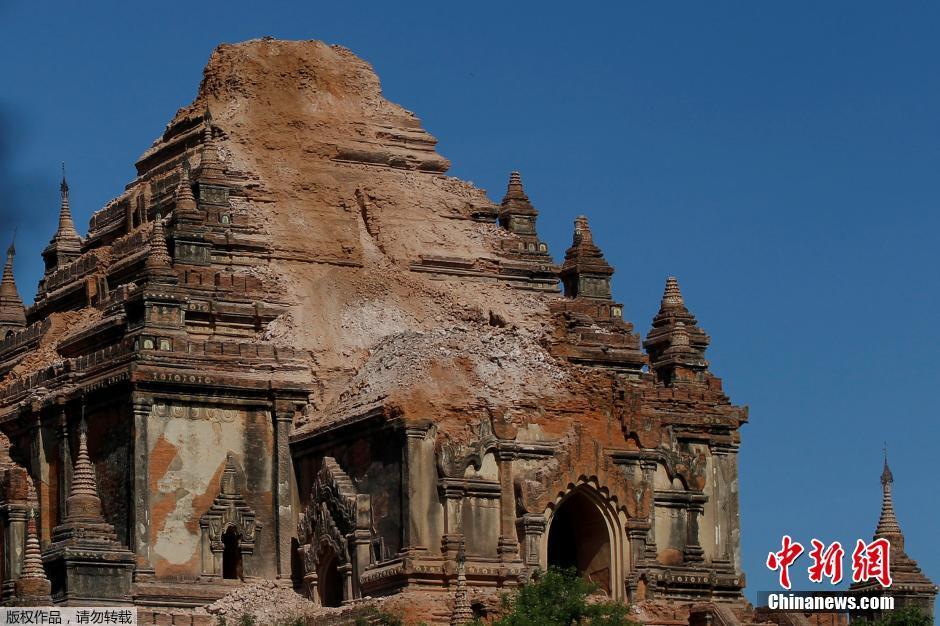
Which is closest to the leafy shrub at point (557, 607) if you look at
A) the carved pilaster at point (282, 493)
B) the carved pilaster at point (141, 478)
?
the carved pilaster at point (282, 493)

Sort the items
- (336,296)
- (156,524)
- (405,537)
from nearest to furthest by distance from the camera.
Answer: (405,537) < (156,524) < (336,296)

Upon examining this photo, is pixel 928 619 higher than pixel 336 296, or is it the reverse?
pixel 336 296

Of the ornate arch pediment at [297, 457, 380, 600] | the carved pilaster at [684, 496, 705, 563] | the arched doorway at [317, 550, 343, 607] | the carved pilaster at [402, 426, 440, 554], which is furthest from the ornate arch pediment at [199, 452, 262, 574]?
the carved pilaster at [684, 496, 705, 563]

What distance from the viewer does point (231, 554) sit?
74562 mm

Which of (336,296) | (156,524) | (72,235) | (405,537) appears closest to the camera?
(405,537)

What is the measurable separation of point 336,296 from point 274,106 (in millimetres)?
6864

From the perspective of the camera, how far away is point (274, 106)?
82.9m

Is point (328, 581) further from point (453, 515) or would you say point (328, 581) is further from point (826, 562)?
point (826, 562)

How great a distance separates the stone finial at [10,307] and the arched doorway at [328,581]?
807 inches

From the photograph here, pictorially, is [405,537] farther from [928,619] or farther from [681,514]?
[928,619]

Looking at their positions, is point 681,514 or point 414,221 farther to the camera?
point 414,221

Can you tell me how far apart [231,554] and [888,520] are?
22.2 m

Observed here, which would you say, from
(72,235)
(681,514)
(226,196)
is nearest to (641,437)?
(681,514)

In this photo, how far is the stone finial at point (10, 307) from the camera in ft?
295
